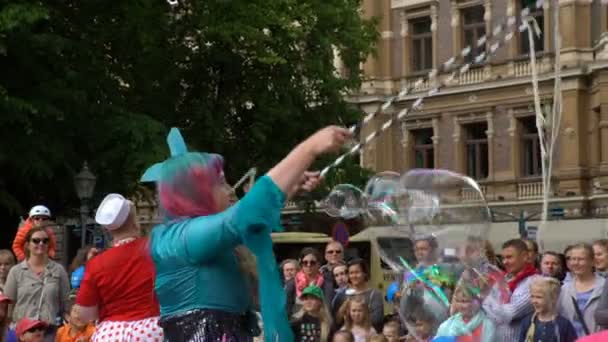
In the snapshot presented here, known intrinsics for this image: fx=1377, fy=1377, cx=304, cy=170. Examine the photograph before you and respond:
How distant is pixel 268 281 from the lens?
4.97 meters

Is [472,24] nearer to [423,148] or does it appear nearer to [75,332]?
[423,148]

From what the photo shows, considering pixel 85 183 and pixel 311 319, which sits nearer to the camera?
pixel 311 319

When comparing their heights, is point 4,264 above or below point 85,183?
below

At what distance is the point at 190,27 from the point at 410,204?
15330mm

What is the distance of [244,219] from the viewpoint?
192 inches

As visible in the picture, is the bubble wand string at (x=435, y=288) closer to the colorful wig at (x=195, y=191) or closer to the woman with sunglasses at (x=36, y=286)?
the colorful wig at (x=195, y=191)

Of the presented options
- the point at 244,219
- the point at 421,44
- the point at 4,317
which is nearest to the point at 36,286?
the point at 4,317

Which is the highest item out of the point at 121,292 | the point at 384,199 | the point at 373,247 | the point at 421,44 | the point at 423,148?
the point at 421,44

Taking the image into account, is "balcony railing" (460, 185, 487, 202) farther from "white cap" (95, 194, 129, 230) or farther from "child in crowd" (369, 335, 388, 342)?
"white cap" (95, 194, 129, 230)

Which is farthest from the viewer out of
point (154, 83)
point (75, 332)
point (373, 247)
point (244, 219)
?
point (154, 83)

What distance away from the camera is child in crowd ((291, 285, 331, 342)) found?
37.6 ft

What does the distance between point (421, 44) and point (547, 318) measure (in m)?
35.4

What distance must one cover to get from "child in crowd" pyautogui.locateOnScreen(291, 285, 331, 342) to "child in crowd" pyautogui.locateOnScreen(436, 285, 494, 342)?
9.60 ft

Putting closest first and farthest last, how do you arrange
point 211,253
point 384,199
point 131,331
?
point 211,253 < point 131,331 < point 384,199
